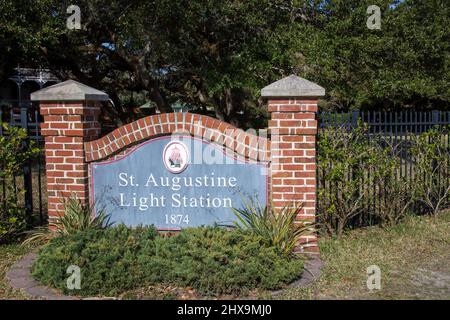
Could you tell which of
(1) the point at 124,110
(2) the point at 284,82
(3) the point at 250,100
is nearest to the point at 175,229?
(2) the point at 284,82

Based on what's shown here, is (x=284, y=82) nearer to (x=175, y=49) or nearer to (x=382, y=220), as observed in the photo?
(x=382, y=220)

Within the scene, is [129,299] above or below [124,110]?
below

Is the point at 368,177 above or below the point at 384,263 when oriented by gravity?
above

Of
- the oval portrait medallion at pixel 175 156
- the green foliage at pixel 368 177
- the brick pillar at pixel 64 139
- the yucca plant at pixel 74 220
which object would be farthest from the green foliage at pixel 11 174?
the green foliage at pixel 368 177

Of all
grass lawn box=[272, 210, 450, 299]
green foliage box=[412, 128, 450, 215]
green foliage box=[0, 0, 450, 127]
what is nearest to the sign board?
grass lawn box=[272, 210, 450, 299]

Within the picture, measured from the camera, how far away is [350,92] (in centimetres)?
1281

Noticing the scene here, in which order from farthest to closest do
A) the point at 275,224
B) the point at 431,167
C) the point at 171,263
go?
1. the point at 431,167
2. the point at 275,224
3. the point at 171,263

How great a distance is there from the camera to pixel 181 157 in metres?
5.39

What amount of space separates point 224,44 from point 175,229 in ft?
34.6

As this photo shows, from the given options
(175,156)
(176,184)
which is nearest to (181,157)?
(175,156)

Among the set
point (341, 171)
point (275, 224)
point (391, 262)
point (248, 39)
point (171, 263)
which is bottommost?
point (391, 262)

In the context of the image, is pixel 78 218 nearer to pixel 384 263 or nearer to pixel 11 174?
pixel 11 174

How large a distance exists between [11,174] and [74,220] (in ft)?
4.13

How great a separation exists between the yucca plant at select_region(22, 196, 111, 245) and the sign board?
0.11m
